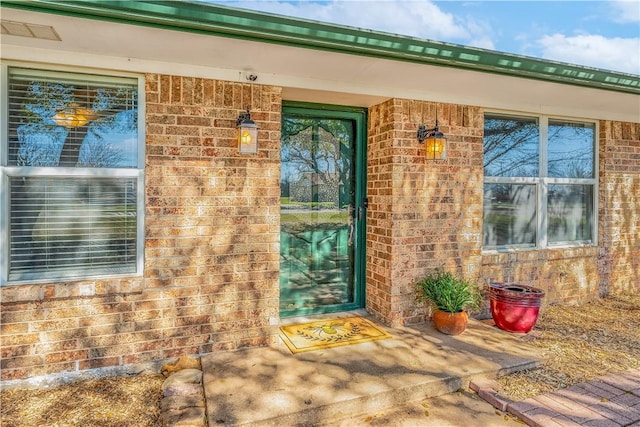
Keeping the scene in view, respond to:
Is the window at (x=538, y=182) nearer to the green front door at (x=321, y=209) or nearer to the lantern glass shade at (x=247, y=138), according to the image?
the green front door at (x=321, y=209)

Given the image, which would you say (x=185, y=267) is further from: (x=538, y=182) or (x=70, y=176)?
(x=538, y=182)

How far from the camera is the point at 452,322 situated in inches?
139

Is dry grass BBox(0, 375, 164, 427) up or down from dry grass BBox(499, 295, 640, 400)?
down

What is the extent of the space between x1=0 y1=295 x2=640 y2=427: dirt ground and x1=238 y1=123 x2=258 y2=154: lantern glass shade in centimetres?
193

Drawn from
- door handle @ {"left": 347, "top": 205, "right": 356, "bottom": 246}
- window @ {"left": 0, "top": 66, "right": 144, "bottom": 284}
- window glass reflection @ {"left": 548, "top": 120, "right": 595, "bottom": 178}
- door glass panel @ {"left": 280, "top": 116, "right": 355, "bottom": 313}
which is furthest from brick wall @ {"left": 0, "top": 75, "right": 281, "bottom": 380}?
window glass reflection @ {"left": 548, "top": 120, "right": 595, "bottom": 178}

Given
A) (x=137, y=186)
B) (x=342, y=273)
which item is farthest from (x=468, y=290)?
(x=137, y=186)

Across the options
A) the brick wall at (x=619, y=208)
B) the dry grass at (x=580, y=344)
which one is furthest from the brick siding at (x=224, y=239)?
the brick wall at (x=619, y=208)

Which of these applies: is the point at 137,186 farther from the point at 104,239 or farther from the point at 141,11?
the point at 141,11

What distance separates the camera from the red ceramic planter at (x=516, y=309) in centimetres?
364

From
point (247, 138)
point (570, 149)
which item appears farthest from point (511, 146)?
point (247, 138)

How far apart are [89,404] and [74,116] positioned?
2.08 metres

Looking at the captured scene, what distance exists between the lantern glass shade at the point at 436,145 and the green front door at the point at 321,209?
763mm

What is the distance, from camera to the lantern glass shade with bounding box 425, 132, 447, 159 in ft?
12.1

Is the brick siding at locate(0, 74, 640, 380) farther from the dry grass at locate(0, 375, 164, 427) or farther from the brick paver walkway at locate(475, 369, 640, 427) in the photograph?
the brick paver walkway at locate(475, 369, 640, 427)
